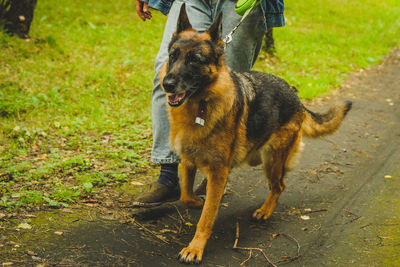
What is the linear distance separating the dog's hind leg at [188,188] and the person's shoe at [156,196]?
0.21m

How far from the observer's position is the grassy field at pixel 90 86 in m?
4.15

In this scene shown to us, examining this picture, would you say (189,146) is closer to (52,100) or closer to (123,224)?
(123,224)

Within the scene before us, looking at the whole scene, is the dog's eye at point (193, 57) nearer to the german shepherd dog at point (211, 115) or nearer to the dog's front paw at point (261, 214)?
the german shepherd dog at point (211, 115)

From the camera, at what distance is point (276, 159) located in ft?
11.9

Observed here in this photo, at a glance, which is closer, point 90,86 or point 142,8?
point 142,8

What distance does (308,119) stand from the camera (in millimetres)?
3914

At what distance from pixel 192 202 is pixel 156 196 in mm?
346

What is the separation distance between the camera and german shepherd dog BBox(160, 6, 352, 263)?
288cm

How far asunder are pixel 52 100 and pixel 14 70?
3.76 ft

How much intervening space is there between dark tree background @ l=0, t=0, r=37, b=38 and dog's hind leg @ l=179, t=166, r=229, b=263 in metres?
6.23

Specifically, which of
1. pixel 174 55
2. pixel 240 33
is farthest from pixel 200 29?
pixel 174 55

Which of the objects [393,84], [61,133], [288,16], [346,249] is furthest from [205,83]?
[288,16]

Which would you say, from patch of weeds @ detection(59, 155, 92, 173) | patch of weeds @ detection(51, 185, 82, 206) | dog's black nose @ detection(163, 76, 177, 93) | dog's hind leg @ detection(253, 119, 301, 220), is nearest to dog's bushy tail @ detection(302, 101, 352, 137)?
dog's hind leg @ detection(253, 119, 301, 220)

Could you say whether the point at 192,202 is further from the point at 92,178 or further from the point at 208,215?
the point at 92,178
